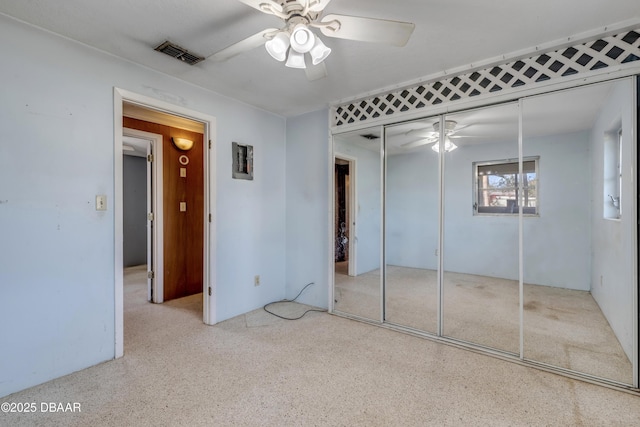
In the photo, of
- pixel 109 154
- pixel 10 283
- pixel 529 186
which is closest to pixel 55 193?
pixel 109 154

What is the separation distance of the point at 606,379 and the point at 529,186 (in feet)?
4.78

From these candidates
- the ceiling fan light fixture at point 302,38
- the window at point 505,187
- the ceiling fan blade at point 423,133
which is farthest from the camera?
the ceiling fan blade at point 423,133

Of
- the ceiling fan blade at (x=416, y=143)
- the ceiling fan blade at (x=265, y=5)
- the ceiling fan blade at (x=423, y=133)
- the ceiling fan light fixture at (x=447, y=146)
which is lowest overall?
the ceiling fan light fixture at (x=447, y=146)

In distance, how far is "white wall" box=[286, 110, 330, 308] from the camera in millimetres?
3381

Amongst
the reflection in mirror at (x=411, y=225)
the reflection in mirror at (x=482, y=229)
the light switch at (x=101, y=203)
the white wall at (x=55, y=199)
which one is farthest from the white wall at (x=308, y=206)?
the light switch at (x=101, y=203)

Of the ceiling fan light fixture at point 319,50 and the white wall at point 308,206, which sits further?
the white wall at point 308,206

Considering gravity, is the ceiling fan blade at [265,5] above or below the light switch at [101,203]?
above

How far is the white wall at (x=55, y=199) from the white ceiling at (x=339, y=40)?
0.63 ft

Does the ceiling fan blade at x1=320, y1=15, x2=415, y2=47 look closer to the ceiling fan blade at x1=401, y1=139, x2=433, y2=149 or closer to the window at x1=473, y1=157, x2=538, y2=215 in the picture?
the ceiling fan blade at x1=401, y1=139, x2=433, y2=149

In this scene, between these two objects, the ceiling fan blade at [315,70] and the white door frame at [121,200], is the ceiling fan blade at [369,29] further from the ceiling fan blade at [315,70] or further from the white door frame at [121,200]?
the white door frame at [121,200]

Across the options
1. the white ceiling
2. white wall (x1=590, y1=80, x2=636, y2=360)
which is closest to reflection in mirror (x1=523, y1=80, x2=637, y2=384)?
white wall (x1=590, y1=80, x2=636, y2=360)

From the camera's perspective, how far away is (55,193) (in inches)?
78.2

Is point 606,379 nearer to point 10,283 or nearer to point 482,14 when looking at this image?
point 482,14

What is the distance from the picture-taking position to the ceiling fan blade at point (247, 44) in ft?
5.11
